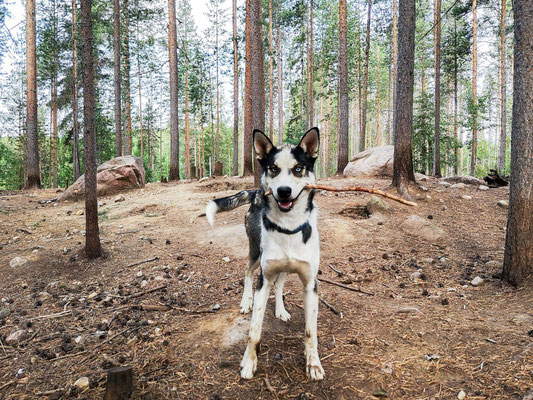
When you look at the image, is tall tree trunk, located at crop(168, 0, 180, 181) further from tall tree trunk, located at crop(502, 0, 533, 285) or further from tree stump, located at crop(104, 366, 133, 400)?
tall tree trunk, located at crop(502, 0, 533, 285)

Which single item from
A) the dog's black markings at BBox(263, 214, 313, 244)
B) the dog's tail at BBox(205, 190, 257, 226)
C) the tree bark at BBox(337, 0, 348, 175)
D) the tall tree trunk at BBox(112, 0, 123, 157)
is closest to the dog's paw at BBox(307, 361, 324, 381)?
the dog's black markings at BBox(263, 214, 313, 244)

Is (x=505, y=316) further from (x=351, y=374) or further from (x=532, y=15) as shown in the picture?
(x=532, y=15)

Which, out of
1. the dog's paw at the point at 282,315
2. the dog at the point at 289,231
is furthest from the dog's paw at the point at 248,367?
the dog's paw at the point at 282,315

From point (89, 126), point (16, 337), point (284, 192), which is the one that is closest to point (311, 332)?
point (284, 192)

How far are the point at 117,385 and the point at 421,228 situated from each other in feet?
22.6

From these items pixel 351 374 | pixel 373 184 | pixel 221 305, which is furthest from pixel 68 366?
pixel 373 184

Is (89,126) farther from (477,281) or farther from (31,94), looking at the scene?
(31,94)

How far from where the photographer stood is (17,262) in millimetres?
5750

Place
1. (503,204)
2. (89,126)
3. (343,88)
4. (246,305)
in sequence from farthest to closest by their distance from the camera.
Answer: (343,88) < (503,204) < (89,126) < (246,305)

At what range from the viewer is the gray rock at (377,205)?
8.12 m

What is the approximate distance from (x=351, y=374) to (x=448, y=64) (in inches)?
1014

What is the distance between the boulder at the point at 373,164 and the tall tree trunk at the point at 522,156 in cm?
966

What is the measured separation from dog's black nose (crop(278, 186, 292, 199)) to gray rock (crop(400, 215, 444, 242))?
5.55 m

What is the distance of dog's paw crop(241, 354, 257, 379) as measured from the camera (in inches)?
109
